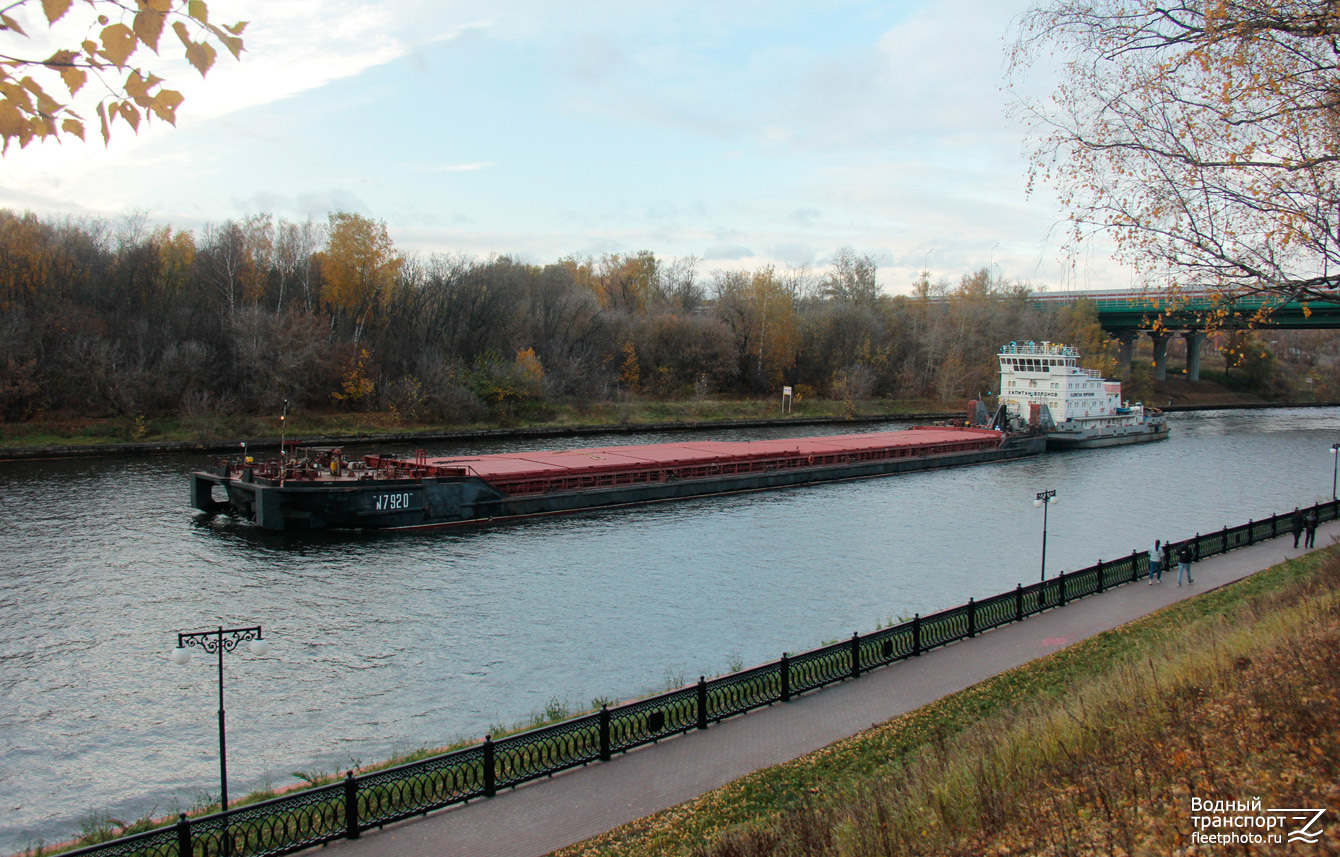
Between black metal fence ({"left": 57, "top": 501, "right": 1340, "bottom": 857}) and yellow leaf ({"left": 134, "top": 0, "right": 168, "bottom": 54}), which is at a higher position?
yellow leaf ({"left": 134, "top": 0, "right": 168, "bottom": 54})

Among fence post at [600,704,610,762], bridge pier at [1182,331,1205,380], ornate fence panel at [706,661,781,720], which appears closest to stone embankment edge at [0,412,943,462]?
ornate fence panel at [706,661,781,720]

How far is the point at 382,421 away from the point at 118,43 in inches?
2620

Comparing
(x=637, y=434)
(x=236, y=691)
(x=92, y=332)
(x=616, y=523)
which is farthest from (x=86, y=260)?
(x=236, y=691)

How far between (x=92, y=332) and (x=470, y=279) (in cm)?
3615

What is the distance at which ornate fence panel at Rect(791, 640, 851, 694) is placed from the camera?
50.4 feet

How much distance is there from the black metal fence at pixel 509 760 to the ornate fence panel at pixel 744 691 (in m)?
0.02

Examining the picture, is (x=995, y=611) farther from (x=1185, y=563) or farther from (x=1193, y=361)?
(x=1193, y=361)

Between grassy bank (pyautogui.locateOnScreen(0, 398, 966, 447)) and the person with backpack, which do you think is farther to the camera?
grassy bank (pyautogui.locateOnScreen(0, 398, 966, 447))

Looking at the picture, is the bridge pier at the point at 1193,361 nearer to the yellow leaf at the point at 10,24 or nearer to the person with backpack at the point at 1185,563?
the person with backpack at the point at 1185,563

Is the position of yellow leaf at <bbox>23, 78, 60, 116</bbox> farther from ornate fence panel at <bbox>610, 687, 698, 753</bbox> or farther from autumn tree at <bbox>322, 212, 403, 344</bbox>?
autumn tree at <bbox>322, 212, 403, 344</bbox>

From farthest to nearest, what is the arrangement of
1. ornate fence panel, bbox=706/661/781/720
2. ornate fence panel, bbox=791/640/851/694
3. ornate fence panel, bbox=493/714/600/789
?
ornate fence panel, bbox=791/640/851/694 < ornate fence panel, bbox=706/661/781/720 < ornate fence panel, bbox=493/714/600/789

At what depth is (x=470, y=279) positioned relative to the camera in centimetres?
8888

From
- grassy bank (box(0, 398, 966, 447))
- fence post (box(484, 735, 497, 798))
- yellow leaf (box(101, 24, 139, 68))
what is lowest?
fence post (box(484, 735, 497, 798))

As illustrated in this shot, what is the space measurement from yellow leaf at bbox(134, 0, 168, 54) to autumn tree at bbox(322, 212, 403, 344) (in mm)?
76003
